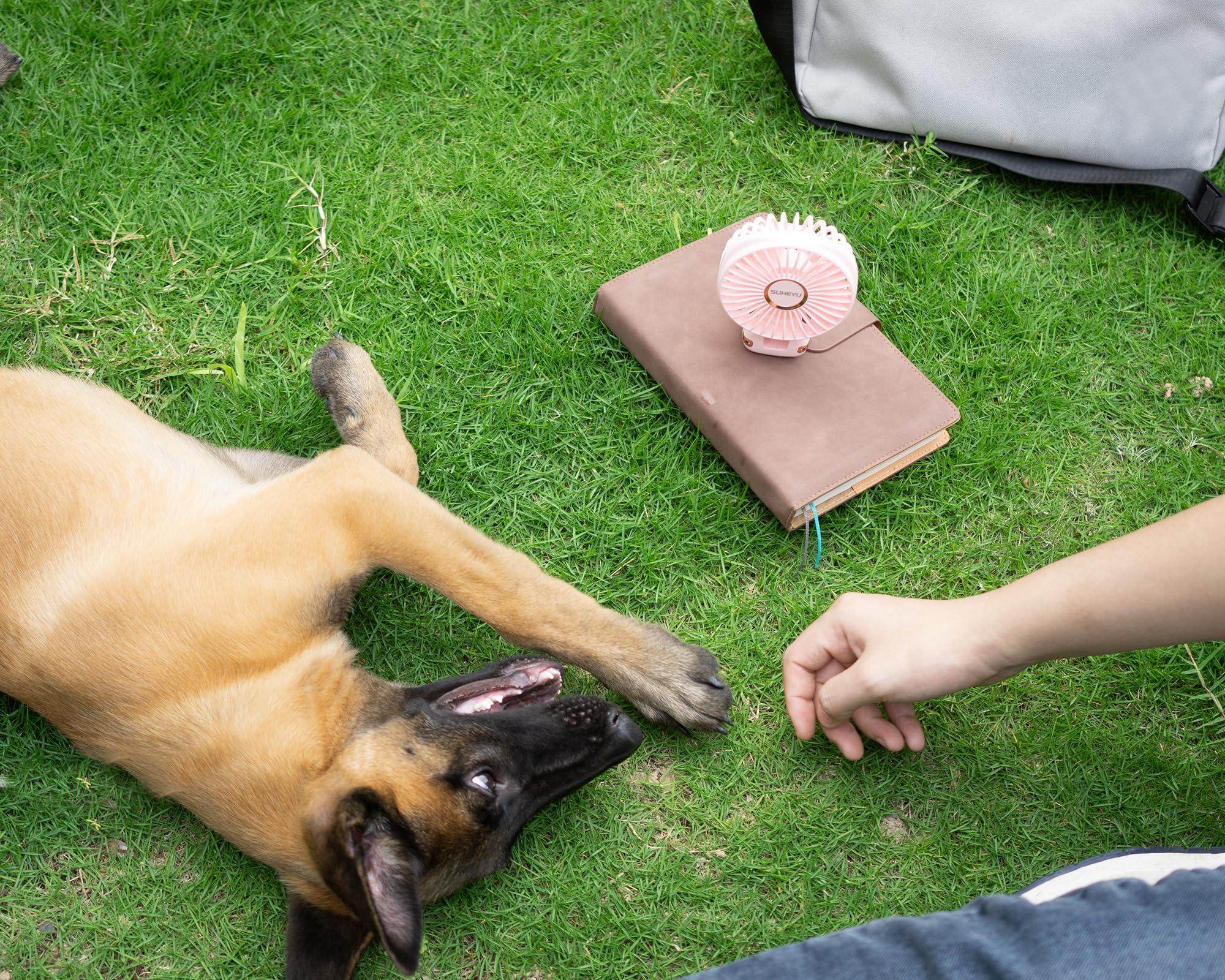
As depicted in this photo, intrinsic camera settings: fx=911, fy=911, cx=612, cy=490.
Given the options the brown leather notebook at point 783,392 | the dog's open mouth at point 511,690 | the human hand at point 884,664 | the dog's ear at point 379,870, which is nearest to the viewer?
the dog's ear at point 379,870

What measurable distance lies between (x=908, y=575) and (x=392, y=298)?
94.1 inches

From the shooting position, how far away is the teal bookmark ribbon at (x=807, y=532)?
11.1 feet

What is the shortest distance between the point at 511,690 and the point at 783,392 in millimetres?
1503

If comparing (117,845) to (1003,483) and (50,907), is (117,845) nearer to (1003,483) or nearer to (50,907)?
(50,907)

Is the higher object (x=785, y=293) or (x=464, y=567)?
(x=785, y=293)

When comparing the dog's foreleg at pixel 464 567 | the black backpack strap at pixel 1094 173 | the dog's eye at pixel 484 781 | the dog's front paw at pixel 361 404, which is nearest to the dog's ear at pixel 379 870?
the dog's eye at pixel 484 781

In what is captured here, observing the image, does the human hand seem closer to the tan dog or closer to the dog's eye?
the tan dog

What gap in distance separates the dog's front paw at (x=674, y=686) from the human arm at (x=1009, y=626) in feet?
0.86

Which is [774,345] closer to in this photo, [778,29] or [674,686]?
[674,686]

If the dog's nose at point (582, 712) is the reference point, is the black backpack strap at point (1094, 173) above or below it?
above

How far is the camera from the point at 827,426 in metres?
3.42

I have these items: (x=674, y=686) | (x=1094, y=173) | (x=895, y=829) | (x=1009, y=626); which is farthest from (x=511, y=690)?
(x=1094, y=173)

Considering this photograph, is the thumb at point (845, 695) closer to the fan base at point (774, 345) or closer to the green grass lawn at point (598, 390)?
the green grass lawn at point (598, 390)

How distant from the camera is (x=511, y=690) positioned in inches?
122
